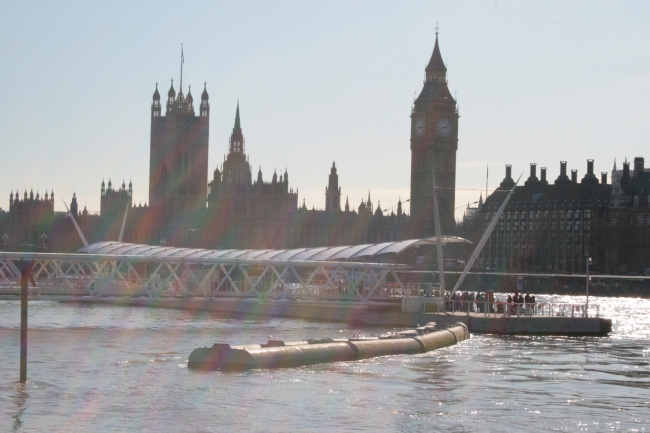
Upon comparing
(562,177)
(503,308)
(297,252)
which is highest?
(562,177)

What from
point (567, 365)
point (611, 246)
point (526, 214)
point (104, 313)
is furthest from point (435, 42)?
point (567, 365)

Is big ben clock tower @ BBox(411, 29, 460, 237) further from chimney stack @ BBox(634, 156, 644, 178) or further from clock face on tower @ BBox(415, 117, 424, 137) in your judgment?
chimney stack @ BBox(634, 156, 644, 178)

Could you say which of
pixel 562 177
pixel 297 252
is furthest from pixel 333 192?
pixel 297 252

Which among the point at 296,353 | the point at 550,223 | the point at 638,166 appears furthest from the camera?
the point at 550,223

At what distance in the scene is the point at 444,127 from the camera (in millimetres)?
173375

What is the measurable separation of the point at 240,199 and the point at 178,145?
35390mm

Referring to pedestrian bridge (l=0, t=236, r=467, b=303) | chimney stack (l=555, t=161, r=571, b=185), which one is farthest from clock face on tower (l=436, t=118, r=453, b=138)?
pedestrian bridge (l=0, t=236, r=467, b=303)

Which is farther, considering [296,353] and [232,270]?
[232,270]

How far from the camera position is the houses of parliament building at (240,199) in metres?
158

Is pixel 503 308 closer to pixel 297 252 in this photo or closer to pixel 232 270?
pixel 232 270

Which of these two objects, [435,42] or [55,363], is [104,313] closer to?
[55,363]

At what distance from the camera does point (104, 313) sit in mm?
67375

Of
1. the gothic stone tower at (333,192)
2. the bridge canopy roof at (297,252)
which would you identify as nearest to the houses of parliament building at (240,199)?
the gothic stone tower at (333,192)

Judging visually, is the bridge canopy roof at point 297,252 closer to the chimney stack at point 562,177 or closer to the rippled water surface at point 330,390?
the rippled water surface at point 330,390
